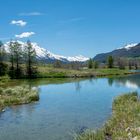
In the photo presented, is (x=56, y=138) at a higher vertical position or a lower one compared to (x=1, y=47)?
lower

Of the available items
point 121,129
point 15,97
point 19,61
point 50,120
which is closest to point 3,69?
point 19,61

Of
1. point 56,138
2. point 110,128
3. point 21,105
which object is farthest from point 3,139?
point 21,105

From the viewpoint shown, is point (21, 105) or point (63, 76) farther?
point (63, 76)

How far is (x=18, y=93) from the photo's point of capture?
56750mm

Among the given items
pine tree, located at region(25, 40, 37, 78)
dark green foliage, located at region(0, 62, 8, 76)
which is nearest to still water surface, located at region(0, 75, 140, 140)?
dark green foliage, located at region(0, 62, 8, 76)

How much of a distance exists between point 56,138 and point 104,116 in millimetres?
11817

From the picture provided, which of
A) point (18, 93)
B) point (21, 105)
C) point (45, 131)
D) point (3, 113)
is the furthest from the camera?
point (18, 93)

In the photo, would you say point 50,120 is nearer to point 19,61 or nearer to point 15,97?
point 15,97

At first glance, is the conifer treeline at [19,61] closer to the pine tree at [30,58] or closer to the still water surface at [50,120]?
the pine tree at [30,58]

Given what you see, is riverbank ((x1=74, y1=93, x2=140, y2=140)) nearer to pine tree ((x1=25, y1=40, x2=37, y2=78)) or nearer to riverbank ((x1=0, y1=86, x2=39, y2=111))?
riverbank ((x1=0, y1=86, x2=39, y2=111))

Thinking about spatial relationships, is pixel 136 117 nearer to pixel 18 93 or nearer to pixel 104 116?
pixel 104 116

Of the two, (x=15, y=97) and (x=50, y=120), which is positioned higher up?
(x=15, y=97)

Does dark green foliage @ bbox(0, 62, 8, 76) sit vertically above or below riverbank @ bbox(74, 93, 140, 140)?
above

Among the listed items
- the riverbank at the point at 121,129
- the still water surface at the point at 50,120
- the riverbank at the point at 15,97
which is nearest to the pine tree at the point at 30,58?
the riverbank at the point at 15,97
